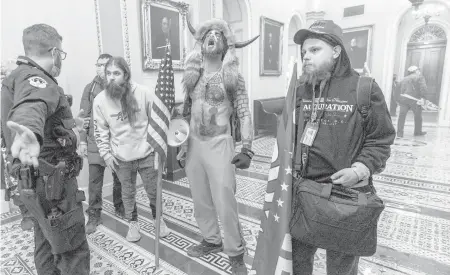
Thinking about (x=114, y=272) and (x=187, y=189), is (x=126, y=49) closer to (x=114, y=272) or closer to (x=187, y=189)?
(x=187, y=189)

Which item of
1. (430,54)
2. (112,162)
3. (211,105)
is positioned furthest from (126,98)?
(430,54)

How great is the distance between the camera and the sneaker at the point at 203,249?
257 centimetres

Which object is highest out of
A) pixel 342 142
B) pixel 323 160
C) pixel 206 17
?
pixel 206 17

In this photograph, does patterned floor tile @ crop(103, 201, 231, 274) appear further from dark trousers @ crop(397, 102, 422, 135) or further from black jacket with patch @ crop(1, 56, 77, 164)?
dark trousers @ crop(397, 102, 422, 135)

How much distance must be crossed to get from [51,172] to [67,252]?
0.58 m

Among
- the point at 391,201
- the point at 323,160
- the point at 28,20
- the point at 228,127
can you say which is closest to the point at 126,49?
the point at 28,20

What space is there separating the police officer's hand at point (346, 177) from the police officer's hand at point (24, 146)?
1361 millimetres

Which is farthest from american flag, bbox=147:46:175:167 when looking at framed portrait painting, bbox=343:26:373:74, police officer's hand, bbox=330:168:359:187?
framed portrait painting, bbox=343:26:373:74

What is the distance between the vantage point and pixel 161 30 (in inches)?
188

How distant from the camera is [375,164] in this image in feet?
4.55

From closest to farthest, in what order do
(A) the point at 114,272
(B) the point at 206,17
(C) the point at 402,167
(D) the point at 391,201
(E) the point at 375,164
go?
1. (E) the point at 375,164
2. (A) the point at 114,272
3. (D) the point at 391,201
4. (C) the point at 402,167
5. (B) the point at 206,17

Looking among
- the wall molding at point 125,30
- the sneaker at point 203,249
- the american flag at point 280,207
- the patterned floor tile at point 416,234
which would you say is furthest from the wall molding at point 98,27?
the patterned floor tile at point 416,234

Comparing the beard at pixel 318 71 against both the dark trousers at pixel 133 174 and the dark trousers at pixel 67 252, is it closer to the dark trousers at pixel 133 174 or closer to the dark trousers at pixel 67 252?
the dark trousers at pixel 67 252

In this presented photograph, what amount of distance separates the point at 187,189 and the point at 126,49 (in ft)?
7.63
